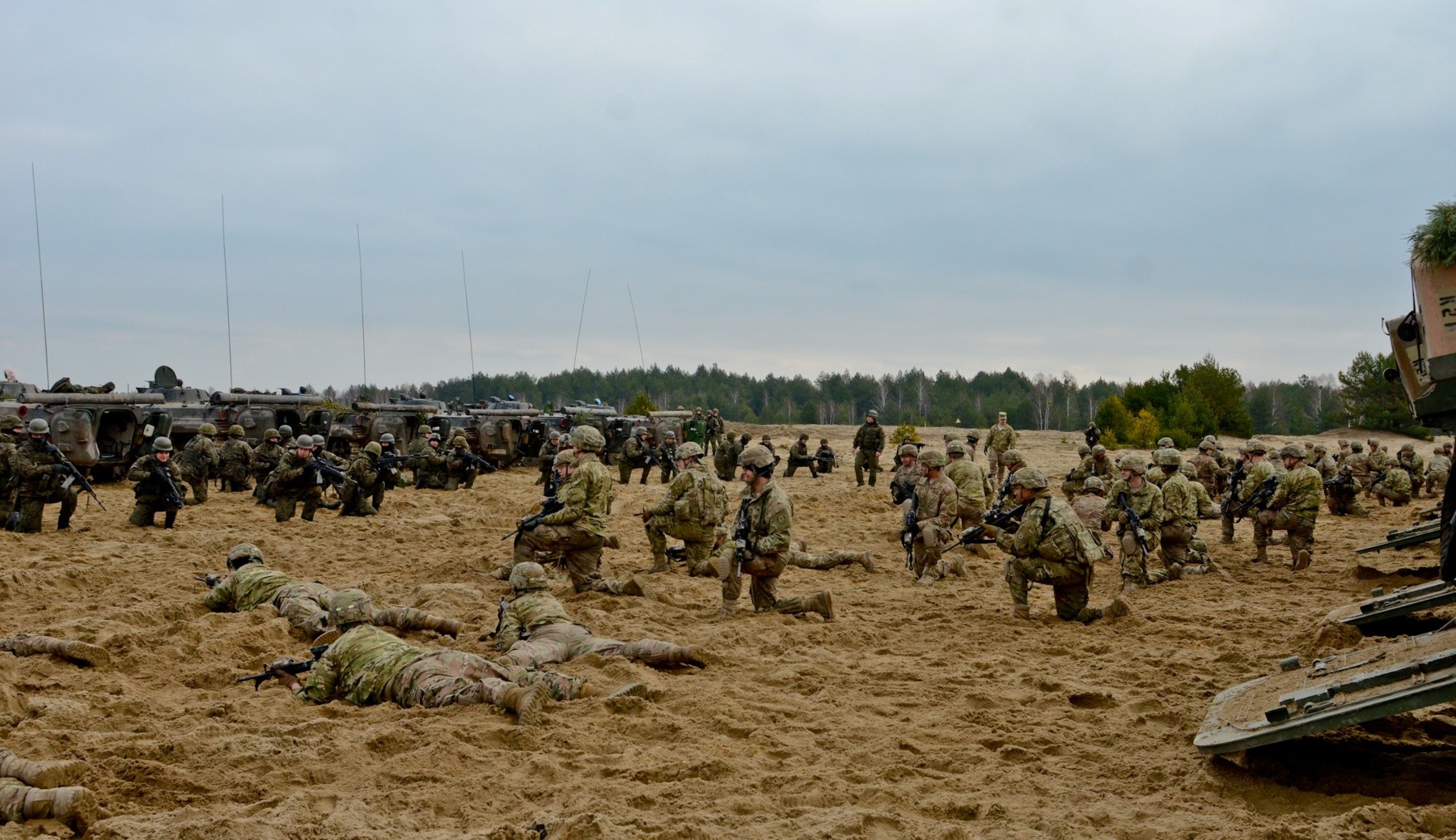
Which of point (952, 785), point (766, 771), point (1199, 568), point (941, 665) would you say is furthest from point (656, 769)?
point (1199, 568)

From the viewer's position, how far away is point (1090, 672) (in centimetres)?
793

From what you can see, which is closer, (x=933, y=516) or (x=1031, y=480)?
(x=1031, y=480)

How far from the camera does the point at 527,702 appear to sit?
6.46 meters

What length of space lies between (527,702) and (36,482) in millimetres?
10771

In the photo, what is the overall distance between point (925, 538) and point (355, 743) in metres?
7.92

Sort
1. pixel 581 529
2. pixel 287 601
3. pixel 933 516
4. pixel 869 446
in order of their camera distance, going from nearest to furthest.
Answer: pixel 287 601
pixel 581 529
pixel 933 516
pixel 869 446

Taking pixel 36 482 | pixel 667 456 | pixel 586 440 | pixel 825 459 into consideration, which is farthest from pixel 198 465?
pixel 825 459

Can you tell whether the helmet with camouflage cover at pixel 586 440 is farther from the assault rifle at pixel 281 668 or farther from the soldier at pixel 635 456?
the soldier at pixel 635 456

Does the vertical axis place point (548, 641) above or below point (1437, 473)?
above

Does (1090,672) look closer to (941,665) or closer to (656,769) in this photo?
(941,665)

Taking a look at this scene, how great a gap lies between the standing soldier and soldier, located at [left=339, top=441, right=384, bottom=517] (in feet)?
12.4

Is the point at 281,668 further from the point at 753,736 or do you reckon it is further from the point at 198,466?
the point at 198,466

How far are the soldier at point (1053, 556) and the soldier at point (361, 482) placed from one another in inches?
432

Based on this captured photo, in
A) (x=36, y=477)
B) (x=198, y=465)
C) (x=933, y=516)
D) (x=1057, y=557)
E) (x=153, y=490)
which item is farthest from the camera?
(x=198, y=465)
